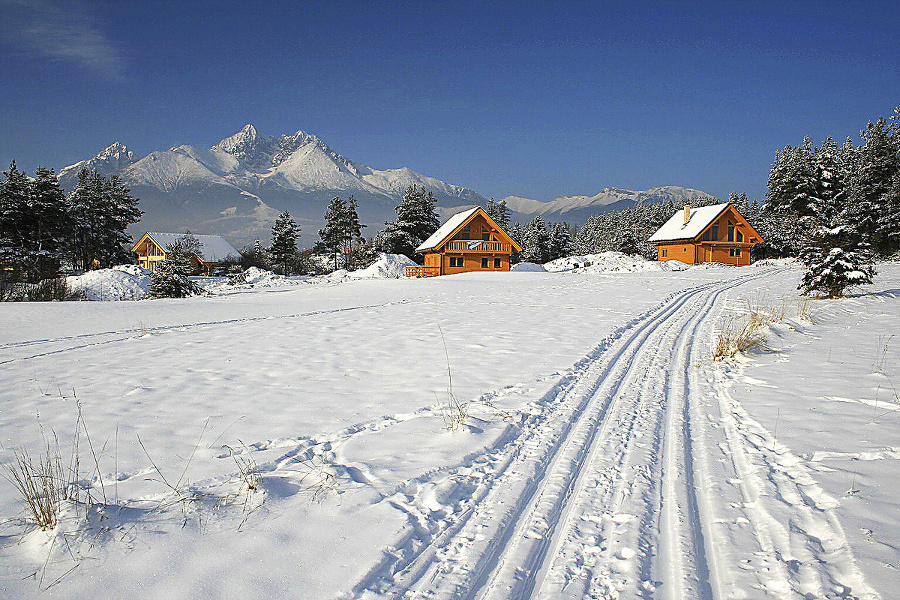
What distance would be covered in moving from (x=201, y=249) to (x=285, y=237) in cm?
1864

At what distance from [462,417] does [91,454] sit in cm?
377

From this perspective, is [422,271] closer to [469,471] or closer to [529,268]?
[529,268]

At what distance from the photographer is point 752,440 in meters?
4.45

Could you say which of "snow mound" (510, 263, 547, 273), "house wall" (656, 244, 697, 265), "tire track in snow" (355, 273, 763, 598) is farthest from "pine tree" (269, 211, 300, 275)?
"tire track in snow" (355, 273, 763, 598)

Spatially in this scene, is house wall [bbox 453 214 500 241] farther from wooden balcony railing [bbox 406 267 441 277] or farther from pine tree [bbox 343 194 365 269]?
pine tree [bbox 343 194 365 269]

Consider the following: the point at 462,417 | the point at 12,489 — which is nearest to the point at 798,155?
the point at 462,417

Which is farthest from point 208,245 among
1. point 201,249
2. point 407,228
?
point 407,228

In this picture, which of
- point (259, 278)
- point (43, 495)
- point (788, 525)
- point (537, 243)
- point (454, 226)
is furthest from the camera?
point (537, 243)

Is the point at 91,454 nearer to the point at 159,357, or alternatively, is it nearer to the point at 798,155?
the point at 159,357

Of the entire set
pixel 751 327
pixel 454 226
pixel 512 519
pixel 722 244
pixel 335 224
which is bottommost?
pixel 512 519

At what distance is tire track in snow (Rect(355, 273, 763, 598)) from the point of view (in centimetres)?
256

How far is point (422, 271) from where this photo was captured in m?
44.6

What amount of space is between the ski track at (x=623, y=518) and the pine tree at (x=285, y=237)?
54.1 m

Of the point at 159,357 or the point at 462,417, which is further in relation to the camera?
the point at 159,357
